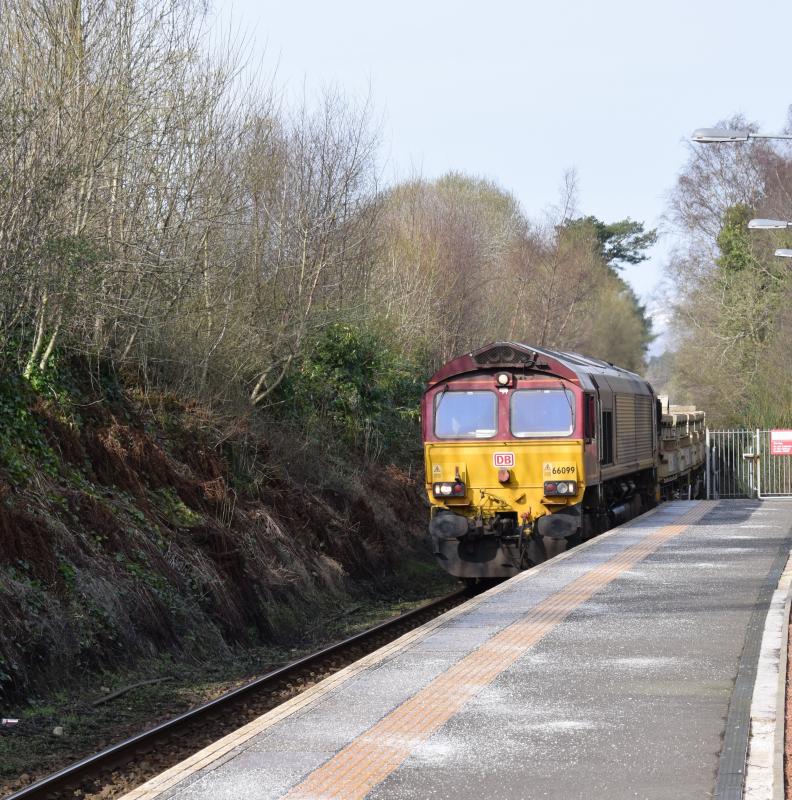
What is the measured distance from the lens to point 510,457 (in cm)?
1738

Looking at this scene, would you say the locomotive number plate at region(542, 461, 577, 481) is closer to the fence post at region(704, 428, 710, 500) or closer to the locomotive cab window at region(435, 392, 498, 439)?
the locomotive cab window at region(435, 392, 498, 439)

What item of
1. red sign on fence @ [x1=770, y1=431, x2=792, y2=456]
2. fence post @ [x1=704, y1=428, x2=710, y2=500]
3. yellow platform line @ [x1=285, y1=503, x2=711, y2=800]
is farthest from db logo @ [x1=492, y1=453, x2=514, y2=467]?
fence post @ [x1=704, y1=428, x2=710, y2=500]

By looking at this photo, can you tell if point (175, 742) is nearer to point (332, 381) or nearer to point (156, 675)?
point (156, 675)

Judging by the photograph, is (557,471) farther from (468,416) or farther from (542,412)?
(468,416)

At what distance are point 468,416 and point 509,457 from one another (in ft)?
2.97

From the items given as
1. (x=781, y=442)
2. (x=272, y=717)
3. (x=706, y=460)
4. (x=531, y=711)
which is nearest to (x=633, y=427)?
(x=781, y=442)

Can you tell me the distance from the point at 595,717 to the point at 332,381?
15161 millimetres

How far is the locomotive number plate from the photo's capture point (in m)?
17.1

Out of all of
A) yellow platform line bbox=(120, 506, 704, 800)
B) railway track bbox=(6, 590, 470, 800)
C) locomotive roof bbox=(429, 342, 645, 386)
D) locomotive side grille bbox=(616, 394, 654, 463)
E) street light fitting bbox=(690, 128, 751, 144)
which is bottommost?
railway track bbox=(6, 590, 470, 800)

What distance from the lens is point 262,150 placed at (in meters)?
19.0

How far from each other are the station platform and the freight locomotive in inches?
159

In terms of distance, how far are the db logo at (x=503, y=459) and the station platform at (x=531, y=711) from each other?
437cm

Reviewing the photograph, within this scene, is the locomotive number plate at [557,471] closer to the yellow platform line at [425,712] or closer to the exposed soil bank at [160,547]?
the exposed soil bank at [160,547]

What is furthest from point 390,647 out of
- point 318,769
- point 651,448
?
point 651,448
